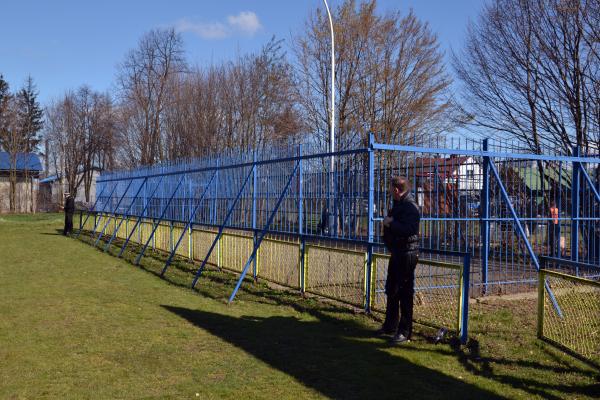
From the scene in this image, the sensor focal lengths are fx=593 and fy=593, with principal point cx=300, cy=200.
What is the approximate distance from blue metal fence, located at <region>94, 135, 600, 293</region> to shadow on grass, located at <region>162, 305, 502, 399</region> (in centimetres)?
161

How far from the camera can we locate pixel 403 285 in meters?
7.18

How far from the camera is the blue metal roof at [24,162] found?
176ft

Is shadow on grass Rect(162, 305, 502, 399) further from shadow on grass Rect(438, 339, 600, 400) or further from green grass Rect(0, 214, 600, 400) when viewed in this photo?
shadow on grass Rect(438, 339, 600, 400)

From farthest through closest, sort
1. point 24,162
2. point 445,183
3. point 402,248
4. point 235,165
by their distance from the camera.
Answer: point 24,162, point 235,165, point 445,183, point 402,248

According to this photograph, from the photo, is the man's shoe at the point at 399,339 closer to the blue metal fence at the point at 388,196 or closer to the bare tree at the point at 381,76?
the blue metal fence at the point at 388,196

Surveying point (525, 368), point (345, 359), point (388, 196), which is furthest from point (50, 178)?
point (525, 368)

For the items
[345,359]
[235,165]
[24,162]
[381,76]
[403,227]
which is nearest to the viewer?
[345,359]

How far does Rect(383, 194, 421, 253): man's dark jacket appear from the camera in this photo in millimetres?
6945

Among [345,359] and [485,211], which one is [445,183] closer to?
[485,211]

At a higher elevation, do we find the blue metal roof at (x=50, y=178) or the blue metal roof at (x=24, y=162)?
the blue metal roof at (x=24, y=162)

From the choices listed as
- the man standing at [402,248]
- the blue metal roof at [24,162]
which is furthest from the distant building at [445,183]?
the blue metal roof at [24,162]

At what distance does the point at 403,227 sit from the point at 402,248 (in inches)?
12.8

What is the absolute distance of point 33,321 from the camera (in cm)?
834

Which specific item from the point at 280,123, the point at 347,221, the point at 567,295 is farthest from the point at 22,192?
the point at 567,295
